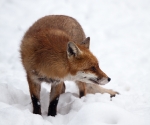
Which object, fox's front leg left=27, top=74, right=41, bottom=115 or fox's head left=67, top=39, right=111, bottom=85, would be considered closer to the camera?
fox's head left=67, top=39, right=111, bottom=85

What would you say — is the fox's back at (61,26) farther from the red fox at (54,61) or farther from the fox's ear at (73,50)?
the fox's ear at (73,50)

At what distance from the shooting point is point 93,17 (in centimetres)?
975

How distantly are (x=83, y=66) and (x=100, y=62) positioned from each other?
3238 millimetres

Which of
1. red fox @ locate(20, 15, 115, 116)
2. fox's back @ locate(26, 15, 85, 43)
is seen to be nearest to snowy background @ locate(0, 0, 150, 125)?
red fox @ locate(20, 15, 115, 116)

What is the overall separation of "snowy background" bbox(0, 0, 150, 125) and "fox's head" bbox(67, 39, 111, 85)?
1.76 ft

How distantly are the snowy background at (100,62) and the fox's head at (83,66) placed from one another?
0.53 metres

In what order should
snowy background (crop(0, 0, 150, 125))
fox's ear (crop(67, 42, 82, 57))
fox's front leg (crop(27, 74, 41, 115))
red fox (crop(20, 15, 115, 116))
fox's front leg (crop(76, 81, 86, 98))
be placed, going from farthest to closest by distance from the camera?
fox's front leg (crop(76, 81, 86, 98))
fox's front leg (crop(27, 74, 41, 115))
red fox (crop(20, 15, 115, 116))
fox's ear (crop(67, 42, 82, 57))
snowy background (crop(0, 0, 150, 125))

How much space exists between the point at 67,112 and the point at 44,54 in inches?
45.5

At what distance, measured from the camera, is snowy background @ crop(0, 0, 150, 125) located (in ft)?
11.8

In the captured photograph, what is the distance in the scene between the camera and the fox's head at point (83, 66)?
413 cm

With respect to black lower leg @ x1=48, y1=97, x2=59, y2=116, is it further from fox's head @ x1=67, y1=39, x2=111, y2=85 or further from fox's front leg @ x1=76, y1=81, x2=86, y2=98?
fox's front leg @ x1=76, y1=81, x2=86, y2=98

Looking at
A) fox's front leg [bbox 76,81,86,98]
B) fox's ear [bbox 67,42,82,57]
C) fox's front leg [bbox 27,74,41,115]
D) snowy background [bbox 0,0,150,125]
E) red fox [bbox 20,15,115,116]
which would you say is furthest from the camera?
fox's front leg [bbox 76,81,86,98]

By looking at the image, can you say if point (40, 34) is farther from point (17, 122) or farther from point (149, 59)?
point (149, 59)

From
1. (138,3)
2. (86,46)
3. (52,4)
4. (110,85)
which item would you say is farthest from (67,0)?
(86,46)
